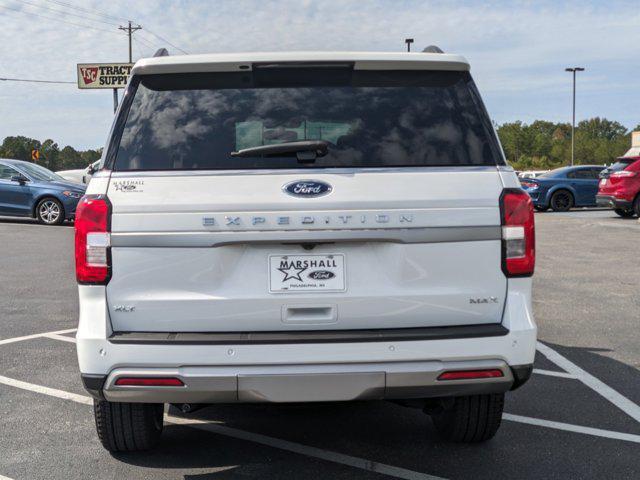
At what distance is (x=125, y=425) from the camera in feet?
13.3

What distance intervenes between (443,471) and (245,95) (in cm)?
209

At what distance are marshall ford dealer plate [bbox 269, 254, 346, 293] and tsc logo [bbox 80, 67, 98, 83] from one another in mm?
52172

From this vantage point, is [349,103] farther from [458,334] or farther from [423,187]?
[458,334]

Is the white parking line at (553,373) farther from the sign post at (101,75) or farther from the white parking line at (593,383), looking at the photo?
the sign post at (101,75)

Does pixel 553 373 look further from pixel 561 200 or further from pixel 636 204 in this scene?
pixel 561 200

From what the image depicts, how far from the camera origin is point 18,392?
215 inches

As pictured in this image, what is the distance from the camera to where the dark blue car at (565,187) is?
25.3 metres

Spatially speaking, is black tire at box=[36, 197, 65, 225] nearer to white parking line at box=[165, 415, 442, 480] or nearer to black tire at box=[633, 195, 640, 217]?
black tire at box=[633, 195, 640, 217]

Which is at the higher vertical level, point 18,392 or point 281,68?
point 281,68

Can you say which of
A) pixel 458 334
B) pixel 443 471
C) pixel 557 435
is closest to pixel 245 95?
pixel 458 334

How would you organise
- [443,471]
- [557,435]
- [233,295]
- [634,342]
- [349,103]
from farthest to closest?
[634,342]
[557,435]
[443,471]
[349,103]
[233,295]

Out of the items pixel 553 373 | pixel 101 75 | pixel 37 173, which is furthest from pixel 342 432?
pixel 101 75

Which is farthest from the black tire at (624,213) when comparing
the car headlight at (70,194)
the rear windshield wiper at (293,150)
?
the rear windshield wiper at (293,150)

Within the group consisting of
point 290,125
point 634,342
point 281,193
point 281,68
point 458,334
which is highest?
point 281,68
